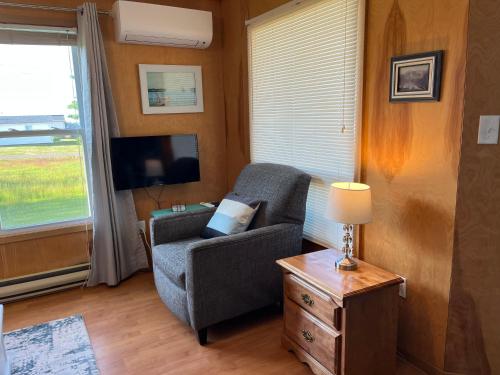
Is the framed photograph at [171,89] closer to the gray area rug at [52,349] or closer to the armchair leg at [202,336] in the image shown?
the gray area rug at [52,349]

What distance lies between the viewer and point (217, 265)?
2244mm

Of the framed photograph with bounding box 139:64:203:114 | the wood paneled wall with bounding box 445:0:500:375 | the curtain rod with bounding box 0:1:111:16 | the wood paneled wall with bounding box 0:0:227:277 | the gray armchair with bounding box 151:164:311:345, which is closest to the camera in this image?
the wood paneled wall with bounding box 445:0:500:375

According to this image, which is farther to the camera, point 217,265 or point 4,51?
point 4,51

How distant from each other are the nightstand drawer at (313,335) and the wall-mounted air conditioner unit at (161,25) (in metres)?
2.26

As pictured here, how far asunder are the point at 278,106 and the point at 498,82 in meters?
1.54

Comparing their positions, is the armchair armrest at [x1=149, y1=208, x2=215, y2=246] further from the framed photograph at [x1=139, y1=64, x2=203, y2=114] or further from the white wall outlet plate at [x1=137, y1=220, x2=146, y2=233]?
the framed photograph at [x1=139, y1=64, x2=203, y2=114]

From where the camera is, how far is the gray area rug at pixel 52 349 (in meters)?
2.13

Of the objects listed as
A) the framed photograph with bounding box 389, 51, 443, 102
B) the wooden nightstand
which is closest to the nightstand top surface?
the wooden nightstand

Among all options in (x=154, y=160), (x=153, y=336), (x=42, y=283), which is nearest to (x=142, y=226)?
(x=154, y=160)

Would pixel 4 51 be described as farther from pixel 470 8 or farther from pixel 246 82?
pixel 470 8

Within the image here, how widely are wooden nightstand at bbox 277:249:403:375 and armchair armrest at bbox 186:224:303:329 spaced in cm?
33

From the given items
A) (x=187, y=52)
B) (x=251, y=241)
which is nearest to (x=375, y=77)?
(x=251, y=241)

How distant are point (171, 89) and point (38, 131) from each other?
112 cm

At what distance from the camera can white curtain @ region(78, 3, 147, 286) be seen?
115 inches
